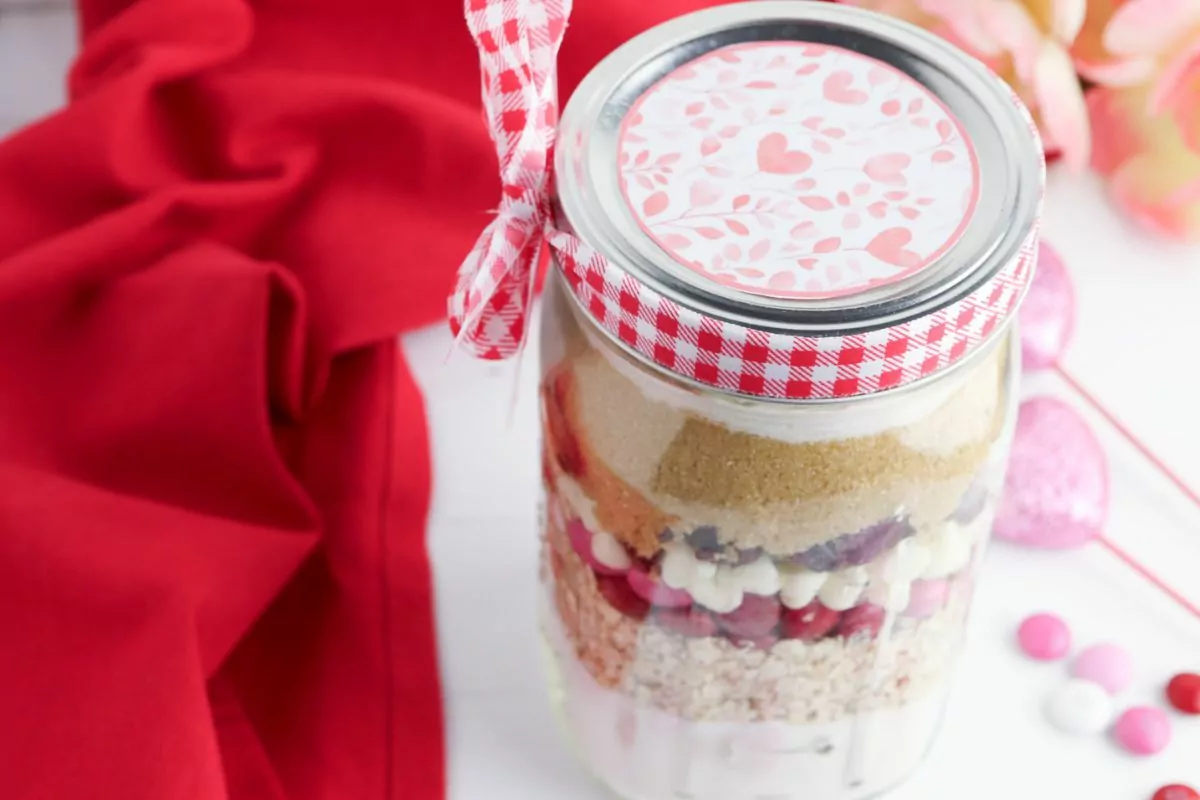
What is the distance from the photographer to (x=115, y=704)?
586 mm

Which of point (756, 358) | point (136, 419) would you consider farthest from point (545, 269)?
point (756, 358)

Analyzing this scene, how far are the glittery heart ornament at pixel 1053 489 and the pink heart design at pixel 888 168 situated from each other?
25cm

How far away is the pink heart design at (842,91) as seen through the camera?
1.62 feet

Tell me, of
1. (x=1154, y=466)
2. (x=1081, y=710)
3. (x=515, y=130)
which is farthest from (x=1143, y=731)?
(x=515, y=130)

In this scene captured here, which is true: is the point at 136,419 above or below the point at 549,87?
below

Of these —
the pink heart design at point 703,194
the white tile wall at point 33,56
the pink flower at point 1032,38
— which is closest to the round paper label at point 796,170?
the pink heart design at point 703,194

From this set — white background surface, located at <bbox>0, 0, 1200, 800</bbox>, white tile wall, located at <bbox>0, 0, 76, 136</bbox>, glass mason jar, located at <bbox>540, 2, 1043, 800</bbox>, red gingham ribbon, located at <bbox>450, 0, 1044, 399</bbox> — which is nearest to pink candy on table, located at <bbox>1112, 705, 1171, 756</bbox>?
white background surface, located at <bbox>0, 0, 1200, 800</bbox>

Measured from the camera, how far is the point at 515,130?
47cm

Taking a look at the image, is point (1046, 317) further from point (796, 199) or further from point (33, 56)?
point (33, 56)

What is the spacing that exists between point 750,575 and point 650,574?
0.04 m

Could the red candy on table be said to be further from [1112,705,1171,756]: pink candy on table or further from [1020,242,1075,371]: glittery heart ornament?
A: [1020,242,1075,371]: glittery heart ornament

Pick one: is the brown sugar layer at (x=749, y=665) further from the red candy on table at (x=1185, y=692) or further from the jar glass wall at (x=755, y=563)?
the red candy on table at (x=1185, y=692)

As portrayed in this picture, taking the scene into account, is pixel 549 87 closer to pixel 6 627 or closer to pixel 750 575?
pixel 750 575

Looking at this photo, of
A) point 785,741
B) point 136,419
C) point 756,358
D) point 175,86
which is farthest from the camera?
point 175,86
